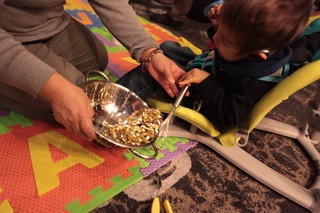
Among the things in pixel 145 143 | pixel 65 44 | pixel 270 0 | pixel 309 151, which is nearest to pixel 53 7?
pixel 65 44

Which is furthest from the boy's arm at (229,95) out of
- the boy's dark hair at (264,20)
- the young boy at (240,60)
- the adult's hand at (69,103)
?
the adult's hand at (69,103)

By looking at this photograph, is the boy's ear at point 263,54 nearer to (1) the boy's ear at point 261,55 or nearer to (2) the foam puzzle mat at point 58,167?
(1) the boy's ear at point 261,55

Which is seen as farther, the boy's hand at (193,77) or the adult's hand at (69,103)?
the boy's hand at (193,77)

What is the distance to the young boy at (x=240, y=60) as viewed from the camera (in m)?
0.67

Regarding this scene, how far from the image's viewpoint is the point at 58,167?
712 mm

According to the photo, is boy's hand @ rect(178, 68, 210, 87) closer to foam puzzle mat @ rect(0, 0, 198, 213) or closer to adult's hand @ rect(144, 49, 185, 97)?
adult's hand @ rect(144, 49, 185, 97)

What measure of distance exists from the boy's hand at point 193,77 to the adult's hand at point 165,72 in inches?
0.9

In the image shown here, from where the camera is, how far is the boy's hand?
789mm

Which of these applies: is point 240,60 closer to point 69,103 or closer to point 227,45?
point 227,45

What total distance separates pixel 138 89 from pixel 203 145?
263mm

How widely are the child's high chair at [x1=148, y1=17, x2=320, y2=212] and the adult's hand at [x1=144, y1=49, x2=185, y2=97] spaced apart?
70 mm

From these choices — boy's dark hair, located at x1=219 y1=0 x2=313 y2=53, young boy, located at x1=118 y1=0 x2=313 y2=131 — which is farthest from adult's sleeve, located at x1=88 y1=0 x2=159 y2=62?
boy's dark hair, located at x1=219 y1=0 x2=313 y2=53

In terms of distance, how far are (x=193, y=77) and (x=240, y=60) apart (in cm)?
13

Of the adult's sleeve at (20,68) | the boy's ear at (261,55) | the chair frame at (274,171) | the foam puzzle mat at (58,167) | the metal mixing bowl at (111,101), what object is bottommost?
the chair frame at (274,171)
